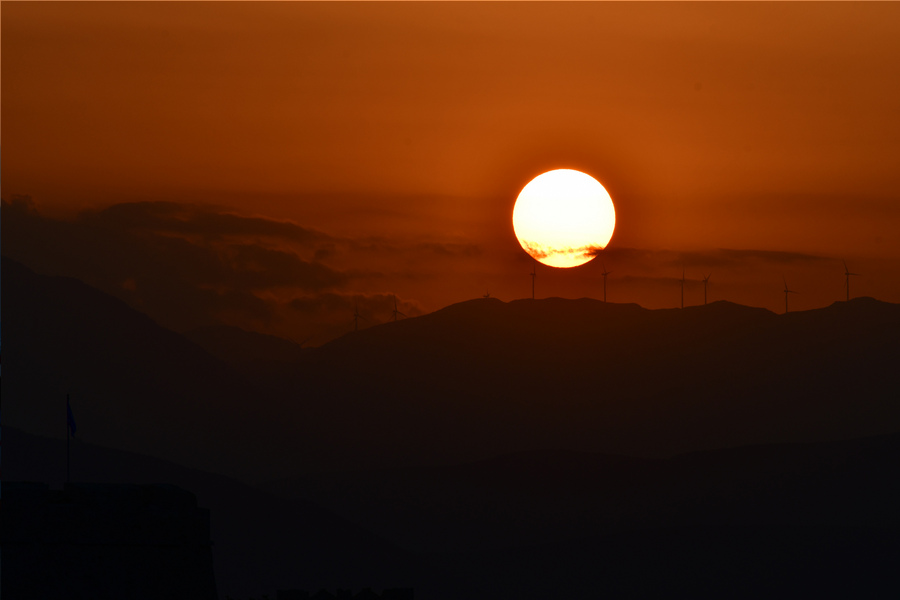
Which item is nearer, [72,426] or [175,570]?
[175,570]

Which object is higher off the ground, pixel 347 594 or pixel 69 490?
pixel 69 490

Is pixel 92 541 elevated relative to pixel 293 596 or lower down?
elevated

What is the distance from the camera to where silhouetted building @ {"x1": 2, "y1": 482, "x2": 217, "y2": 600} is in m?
40.2

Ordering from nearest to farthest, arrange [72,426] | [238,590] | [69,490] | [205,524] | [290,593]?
[69,490] → [205,524] → [290,593] → [72,426] → [238,590]

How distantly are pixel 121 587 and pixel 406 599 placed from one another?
10738mm

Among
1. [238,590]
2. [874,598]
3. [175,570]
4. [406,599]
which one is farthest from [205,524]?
[874,598]

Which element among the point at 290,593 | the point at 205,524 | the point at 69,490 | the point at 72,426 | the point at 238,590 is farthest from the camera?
the point at 238,590

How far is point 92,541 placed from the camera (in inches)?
1603

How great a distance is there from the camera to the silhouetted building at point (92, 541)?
1581 inches

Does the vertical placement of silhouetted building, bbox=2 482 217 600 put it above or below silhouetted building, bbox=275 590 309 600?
above

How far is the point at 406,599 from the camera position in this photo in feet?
150

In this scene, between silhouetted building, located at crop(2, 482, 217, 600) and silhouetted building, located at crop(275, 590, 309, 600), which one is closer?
silhouetted building, located at crop(2, 482, 217, 600)

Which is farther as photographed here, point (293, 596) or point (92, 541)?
point (293, 596)

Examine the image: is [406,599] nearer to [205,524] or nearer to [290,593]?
[290,593]
